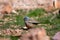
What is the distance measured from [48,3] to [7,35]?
4.27 meters

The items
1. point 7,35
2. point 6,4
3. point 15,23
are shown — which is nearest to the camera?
point 7,35

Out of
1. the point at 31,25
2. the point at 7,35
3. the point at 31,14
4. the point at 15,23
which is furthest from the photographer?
the point at 31,14

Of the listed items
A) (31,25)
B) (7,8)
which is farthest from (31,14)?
(31,25)

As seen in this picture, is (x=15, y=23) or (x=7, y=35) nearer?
(x=7, y=35)

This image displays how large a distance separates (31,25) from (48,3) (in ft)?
12.0

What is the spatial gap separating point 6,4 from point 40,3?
132 cm

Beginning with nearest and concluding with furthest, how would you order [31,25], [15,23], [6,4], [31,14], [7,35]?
[7,35]
[31,25]
[15,23]
[31,14]
[6,4]

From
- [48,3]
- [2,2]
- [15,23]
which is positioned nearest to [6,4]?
[2,2]

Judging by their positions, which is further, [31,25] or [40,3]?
[40,3]

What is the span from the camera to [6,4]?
9281 millimetres

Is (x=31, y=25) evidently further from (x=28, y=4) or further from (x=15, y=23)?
(x=28, y=4)

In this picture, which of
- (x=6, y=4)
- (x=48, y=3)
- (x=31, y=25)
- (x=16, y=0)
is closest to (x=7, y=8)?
(x=6, y=4)

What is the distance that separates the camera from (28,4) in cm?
984

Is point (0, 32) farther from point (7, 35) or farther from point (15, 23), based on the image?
point (15, 23)
